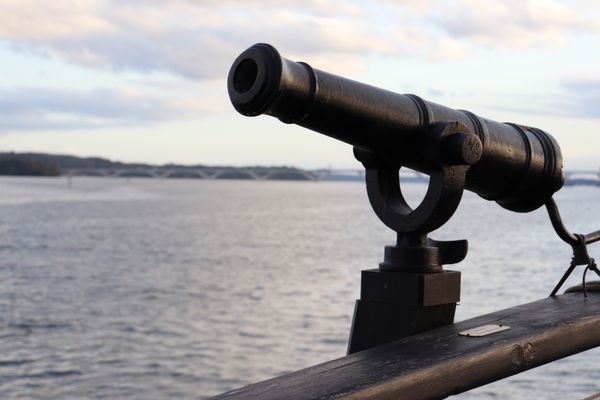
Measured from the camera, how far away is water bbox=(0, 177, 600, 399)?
14000mm

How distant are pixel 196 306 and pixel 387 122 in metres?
20.1

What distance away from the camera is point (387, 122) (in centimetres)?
271

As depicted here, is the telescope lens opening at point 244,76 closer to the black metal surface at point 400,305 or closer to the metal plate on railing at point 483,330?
the black metal surface at point 400,305

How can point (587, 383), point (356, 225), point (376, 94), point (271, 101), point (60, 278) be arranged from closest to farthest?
point (271, 101) → point (376, 94) → point (587, 383) → point (60, 278) → point (356, 225)

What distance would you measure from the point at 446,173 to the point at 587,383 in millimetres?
11353

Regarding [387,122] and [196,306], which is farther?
[196,306]

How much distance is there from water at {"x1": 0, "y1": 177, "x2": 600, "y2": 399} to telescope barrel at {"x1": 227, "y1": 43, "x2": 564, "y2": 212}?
956cm

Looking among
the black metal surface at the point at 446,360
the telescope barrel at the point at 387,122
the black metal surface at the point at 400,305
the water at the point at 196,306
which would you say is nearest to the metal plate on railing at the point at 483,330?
the black metal surface at the point at 446,360

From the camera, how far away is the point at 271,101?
2385mm

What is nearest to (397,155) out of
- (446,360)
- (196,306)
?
(446,360)

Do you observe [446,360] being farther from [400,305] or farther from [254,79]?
[254,79]

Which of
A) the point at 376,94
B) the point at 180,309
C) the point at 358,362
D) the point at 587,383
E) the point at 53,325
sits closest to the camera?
the point at 358,362

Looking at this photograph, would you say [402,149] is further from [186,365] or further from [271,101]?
[186,365]

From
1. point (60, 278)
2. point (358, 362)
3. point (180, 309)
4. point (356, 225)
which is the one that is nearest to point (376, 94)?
point (358, 362)
